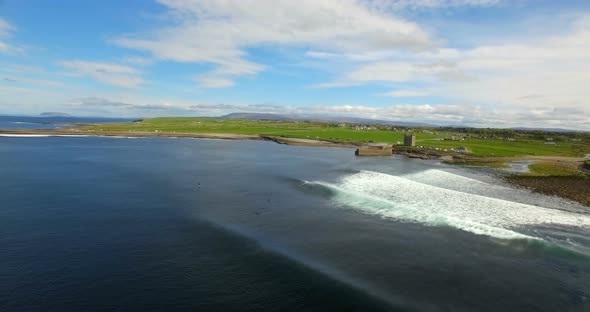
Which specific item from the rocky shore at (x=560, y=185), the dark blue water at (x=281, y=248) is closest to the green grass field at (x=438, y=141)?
the rocky shore at (x=560, y=185)

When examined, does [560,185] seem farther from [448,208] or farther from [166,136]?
[166,136]

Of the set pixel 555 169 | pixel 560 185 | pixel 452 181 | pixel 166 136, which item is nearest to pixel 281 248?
pixel 452 181

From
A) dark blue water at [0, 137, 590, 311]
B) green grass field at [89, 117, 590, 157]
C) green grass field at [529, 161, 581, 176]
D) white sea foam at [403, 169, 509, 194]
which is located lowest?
dark blue water at [0, 137, 590, 311]

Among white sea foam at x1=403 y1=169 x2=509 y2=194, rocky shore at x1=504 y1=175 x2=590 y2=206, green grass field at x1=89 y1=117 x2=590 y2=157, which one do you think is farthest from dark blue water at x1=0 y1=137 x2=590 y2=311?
green grass field at x1=89 y1=117 x2=590 y2=157

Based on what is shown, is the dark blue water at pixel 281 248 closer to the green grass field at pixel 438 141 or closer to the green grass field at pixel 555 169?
the green grass field at pixel 555 169

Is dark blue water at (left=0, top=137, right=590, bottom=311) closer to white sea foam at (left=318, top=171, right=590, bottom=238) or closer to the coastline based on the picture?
white sea foam at (left=318, top=171, right=590, bottom=238)
